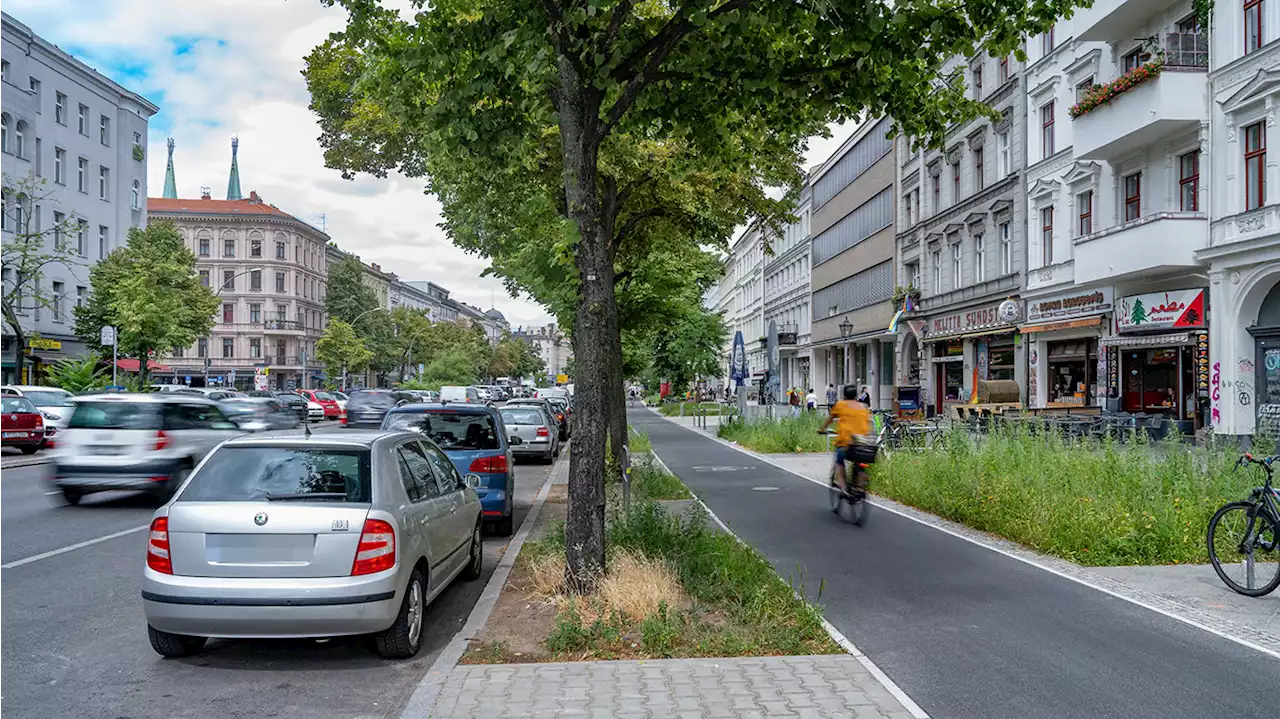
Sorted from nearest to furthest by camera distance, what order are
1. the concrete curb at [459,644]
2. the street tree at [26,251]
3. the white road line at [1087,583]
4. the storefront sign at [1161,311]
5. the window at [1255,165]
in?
the concrete curb at [459,644], the white road line at [1087,583], the window at [1255,165], the storefront sign at [1161,311], the street tree at [26,251]

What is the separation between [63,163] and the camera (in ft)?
156

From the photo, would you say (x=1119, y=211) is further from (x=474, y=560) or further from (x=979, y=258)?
(x=474, y=560)

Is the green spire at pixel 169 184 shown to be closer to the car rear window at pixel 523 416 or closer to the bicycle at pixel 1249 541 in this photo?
the car rear window at pixel 523 416

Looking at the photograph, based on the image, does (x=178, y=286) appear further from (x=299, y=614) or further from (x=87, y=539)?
(x=299, y=614)

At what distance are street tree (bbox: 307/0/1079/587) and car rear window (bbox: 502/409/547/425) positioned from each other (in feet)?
47.1

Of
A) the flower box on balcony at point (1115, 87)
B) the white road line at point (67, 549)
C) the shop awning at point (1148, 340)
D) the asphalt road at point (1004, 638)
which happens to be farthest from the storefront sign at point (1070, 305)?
the white road line at point (67, 549)

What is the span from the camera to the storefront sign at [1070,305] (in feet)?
88.1

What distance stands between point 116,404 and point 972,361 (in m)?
29.8

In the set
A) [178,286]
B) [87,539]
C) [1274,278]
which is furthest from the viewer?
[178,286]

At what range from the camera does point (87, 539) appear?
11.0 meters

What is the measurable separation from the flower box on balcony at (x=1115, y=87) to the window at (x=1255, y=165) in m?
2.47

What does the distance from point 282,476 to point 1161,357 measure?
24.3m

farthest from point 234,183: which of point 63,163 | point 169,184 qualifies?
point 63,163

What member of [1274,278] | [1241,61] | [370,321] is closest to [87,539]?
[1274,278]
